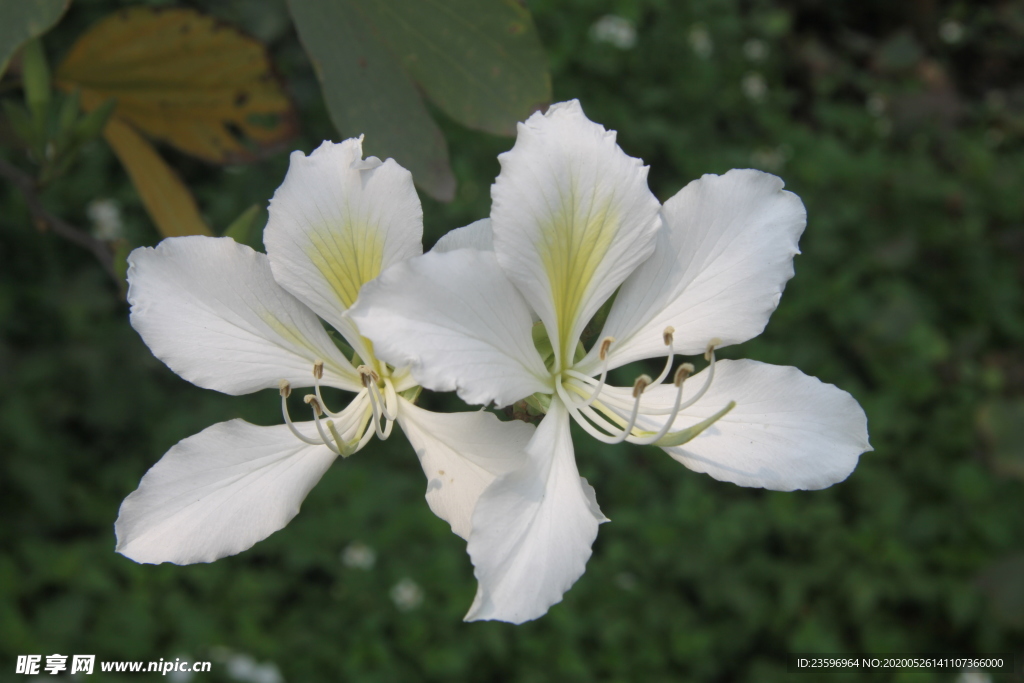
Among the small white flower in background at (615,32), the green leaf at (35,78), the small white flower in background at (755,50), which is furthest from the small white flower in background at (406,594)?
the small white flower in background at (755,50)

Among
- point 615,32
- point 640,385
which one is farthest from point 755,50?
point 640,385

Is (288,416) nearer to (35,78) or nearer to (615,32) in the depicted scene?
(35,78)

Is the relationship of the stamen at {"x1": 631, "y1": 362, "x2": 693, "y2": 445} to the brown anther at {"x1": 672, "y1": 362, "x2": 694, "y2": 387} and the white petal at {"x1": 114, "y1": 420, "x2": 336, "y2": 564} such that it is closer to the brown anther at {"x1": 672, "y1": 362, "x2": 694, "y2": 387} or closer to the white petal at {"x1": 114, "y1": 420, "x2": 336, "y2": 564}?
the brown anther at {"x1": 672, "y1": 362, "x2": 694, "y2": 387}

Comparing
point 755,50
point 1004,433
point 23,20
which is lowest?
point 1004,433

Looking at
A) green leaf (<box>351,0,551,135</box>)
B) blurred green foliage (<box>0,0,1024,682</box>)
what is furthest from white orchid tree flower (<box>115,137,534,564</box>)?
blurred green foliage (<box>0,0,1024,682</box>)

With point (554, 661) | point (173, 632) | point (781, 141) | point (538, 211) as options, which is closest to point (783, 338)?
point (781, 141)

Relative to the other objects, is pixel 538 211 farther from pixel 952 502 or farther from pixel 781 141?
pixel 781 141

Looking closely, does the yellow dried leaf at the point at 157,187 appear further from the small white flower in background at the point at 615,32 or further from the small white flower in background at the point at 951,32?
the small white flower in background at the point at 951,32
